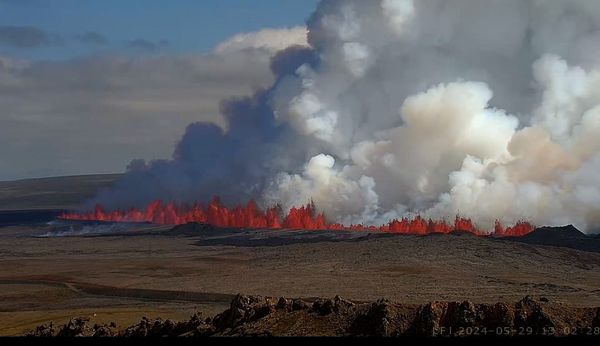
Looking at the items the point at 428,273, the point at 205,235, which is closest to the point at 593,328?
the point at 428,273

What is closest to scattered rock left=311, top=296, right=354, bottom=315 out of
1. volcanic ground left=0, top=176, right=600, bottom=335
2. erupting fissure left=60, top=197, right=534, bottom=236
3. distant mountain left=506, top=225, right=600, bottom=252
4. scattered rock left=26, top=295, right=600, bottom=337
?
scattered rock left=26, top=295, right=600, bottom=337

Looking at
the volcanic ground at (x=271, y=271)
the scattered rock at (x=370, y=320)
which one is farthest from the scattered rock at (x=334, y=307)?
the volcanic ground at (x=271, y=271)

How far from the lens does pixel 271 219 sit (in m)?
170

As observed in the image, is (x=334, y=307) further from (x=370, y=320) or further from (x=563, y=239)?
(x=563, y=239)

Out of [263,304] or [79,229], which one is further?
[79,229]

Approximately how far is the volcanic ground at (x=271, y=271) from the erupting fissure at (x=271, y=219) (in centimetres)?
1698

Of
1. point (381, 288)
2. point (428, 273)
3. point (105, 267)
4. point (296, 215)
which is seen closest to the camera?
point (381, 288)

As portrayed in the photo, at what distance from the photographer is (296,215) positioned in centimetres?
16612

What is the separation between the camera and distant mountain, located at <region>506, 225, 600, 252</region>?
113375 mm

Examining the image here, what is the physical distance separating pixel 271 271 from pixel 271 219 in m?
72.4

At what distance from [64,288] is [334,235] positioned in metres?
55.1

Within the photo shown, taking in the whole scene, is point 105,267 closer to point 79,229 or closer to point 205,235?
point 205,235

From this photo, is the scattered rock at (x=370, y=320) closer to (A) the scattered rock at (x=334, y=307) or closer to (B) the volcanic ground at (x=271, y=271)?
(A) the scattered rock at (x=334, y=307)

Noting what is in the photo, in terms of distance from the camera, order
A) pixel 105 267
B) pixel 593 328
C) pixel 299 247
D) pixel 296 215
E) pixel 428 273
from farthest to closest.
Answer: pixel 296 215 < pixel 299 247 < pixel 105 267 < pixel 428 273 < pixel 593 328
